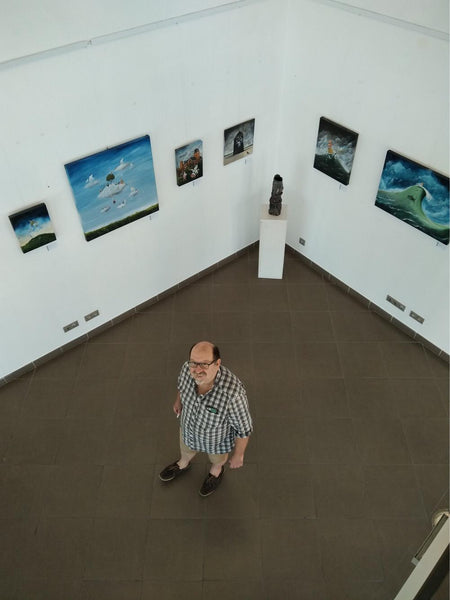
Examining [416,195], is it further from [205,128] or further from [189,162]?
[189,162]

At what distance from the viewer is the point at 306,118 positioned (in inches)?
248

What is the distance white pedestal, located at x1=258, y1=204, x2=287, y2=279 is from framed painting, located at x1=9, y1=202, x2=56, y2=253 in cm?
275

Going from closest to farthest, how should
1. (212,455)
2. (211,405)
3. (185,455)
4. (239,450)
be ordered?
(211,405)
(239,450)
(212,455)
(185,455)

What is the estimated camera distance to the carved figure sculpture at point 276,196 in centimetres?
641

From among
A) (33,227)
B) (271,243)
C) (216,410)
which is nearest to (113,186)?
(33,227)

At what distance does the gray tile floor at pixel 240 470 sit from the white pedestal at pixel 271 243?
0.44 meters

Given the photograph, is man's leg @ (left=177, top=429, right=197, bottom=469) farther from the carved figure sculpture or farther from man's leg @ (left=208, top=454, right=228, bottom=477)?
the carved figure sculpture

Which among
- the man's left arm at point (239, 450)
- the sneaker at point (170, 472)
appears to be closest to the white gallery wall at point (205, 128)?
the sneaker at point (170, 472)

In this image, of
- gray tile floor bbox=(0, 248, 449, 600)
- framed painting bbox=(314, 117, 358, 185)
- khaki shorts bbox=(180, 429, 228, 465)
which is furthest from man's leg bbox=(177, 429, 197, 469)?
framed painting bbox=(314, 117, 358, 185)

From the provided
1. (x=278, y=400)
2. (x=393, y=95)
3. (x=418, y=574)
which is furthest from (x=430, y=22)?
(x=418, y=574)

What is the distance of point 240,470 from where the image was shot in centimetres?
523

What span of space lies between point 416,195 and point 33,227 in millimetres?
4104

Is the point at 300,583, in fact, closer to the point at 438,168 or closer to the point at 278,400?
the point at 278,400

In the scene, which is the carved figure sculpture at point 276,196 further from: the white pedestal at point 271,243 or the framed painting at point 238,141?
the framed painting at point 238,141
